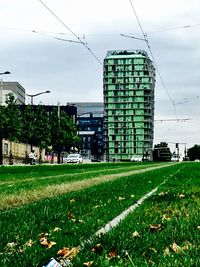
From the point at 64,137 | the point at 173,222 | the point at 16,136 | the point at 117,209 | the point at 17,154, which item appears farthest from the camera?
the point at 64,137

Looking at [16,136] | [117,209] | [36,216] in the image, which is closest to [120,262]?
[36,216]

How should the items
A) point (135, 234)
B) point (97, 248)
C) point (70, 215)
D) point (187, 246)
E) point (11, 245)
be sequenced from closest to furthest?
point (97, 248), point (187, 246), point (11, 245), point (135, 234), point (70, 215)

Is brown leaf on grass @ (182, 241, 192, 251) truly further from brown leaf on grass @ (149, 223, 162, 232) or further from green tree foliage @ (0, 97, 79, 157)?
green tree foliage @ (0, 97, 79, 157)

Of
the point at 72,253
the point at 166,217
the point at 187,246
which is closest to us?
the point at 72,253

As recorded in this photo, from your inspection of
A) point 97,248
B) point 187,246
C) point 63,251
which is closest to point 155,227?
point 187,246

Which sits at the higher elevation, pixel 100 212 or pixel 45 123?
pixel 45 123

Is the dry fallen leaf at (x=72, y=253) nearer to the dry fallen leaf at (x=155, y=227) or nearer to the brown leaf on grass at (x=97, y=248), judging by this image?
the brown leaf on grass at (x=97, y=248)

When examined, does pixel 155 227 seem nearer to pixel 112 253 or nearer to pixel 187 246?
pixel 187 246

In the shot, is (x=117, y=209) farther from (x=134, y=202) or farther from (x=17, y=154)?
(x=17, y=154)

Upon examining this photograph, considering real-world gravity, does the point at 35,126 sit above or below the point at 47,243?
above

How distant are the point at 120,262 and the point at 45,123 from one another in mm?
79842

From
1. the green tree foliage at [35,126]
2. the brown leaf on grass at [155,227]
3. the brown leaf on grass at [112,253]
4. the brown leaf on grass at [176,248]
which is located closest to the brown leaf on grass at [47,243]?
the brown leaf on grass at [112,253]

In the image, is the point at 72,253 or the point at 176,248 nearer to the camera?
the point at 72,253

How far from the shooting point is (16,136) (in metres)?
66.2
